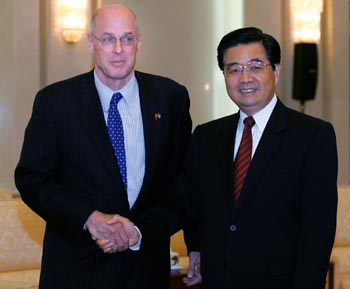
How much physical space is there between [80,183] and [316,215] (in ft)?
3.16

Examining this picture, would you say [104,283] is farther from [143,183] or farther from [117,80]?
[117,80]

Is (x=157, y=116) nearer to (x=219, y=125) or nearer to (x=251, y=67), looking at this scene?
(x=219, y=125)

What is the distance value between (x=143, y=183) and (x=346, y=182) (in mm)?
6211

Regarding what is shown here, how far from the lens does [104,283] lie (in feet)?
9.68

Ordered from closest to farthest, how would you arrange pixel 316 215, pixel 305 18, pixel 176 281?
1. pixel 316 215
2. pixel 176 281
3. pixel 305 18

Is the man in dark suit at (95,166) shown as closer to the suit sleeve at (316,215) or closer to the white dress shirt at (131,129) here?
the white dress shirt at (131,129)

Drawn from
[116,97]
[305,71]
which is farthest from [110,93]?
[305,71]

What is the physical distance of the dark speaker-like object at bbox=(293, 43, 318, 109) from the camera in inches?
326

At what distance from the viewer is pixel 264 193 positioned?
2746mm

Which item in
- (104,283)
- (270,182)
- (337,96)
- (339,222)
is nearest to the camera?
(270,182)

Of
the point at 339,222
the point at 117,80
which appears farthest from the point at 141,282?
the point at 339,222

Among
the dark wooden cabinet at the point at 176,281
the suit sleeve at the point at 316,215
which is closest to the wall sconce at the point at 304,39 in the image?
the dark wooden cabinet at the point at 176,281

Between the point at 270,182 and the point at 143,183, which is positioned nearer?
the point at 270,182

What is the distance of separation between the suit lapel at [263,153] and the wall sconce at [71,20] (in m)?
4.62
